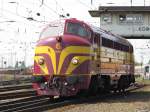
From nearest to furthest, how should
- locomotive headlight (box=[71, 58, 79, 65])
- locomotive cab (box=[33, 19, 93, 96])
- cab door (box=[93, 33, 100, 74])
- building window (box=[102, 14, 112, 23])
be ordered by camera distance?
1. locomotive cab (box=[33, 19, 93, 96])
2. locomotive headlight (box=[71, 58, 79, 65])
3. cab door (box=[93, 33, 100, 74])
4. building window (box=[102, 14, 112, 23])

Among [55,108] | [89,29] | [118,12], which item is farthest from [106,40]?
[118,12]

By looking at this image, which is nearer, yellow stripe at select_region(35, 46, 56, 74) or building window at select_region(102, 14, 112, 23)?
yellow stripe at select_region(35, 46, 56, 74)

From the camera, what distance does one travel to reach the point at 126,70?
3033 cm

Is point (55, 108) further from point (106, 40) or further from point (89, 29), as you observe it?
point (106, 40)

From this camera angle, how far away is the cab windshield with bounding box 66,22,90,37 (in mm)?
21211

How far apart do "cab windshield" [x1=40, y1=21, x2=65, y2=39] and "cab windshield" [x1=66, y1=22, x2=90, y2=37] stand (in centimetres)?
32

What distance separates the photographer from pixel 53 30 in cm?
2139

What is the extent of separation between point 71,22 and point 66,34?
2.55 ft

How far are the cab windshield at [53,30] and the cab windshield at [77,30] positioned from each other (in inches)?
12.8

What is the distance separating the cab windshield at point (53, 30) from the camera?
21125 mm

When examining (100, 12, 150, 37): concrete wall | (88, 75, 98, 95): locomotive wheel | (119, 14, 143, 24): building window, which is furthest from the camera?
(119, 14, 143, 24): building window

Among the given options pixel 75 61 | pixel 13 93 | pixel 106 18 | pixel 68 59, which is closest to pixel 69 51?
pixel 68 59

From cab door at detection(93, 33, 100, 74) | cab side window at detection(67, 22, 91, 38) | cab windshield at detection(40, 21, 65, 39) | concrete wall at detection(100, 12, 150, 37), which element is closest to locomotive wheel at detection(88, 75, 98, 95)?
cab door at detection(93, 33, 100, 74)

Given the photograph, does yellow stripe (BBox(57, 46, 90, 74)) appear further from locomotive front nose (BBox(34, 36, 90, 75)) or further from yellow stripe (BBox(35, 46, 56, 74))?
yellow stripe (BBox(35, 46, 56, 74))
